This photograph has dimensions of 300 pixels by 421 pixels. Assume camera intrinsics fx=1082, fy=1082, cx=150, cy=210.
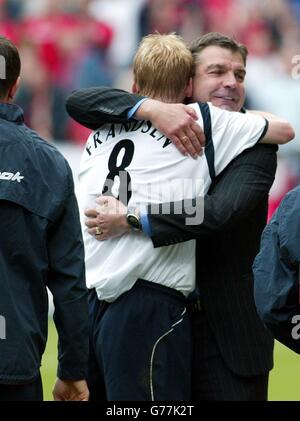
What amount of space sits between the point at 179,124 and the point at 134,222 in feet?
1.27

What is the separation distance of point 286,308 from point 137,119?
3.92 ft

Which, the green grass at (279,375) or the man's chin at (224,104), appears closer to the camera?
the man's chin at (224,104)

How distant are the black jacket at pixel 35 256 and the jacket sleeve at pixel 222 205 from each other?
347 mm

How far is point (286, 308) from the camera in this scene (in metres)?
3.09

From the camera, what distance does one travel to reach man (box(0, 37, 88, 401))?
11.4 ft

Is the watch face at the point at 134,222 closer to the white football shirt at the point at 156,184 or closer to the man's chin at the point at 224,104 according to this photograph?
the white football shirt at the point at 156,184

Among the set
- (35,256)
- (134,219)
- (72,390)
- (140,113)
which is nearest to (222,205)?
(134,219)

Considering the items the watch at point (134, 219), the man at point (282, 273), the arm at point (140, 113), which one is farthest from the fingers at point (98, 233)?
the man at point (282, 273)

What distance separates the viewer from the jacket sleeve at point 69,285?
3.63 metres

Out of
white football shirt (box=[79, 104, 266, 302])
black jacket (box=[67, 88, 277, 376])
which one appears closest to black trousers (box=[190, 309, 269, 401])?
black jacket (box=[67, 88, 277, 376])

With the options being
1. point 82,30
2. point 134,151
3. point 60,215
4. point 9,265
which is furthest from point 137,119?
point 82,30

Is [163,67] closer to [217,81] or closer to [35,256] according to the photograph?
[217,81]

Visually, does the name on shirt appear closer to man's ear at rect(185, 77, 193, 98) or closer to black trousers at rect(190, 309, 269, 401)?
man's ear at rect(185, 77, 193, 98)
